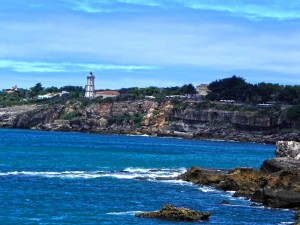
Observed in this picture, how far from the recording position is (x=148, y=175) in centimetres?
6197

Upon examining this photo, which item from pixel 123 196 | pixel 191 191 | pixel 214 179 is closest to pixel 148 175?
pixel 214 179

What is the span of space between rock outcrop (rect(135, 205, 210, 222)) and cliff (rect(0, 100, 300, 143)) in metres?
111

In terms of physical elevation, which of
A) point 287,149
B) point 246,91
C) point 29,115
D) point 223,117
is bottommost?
point 29,115

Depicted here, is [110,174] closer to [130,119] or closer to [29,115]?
[130,119]

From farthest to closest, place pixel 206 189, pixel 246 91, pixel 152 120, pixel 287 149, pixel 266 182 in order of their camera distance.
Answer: pixel 246 91 < pixel 152 120 < pixel 287 149 < pixel 206 189 < pixel 266 182

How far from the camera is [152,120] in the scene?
172375mm

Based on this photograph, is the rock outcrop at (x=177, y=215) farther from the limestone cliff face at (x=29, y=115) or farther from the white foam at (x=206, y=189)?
the limestone cliff face at (x=29, y=115)

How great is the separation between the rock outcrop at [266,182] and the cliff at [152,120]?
90015mm

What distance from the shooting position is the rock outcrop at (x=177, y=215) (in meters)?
34.3

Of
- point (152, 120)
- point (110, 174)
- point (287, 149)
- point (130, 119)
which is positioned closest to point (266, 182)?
point (110, 174)

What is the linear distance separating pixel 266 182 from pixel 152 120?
124 m

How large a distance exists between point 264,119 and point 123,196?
367 ft

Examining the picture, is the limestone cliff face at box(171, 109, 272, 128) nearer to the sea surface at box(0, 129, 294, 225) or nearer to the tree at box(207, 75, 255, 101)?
the tree at box(207, 75, 255, 101)

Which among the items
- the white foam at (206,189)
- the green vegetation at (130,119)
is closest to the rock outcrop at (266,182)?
the white foam at (206,189)
